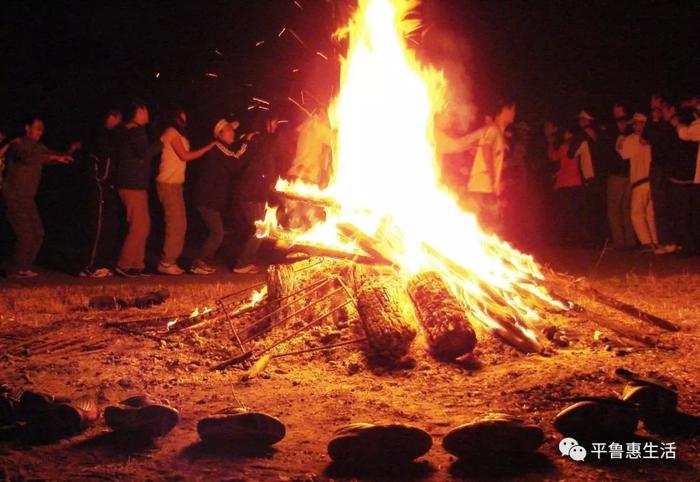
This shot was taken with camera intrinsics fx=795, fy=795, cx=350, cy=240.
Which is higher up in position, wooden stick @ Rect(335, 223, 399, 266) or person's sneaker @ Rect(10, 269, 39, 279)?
wooden stick @ Rect(335, 223, 399, 266)

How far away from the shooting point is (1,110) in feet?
48.4

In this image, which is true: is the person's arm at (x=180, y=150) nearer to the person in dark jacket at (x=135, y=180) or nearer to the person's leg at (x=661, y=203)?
the person in dark jacket at (x=135, y=180)

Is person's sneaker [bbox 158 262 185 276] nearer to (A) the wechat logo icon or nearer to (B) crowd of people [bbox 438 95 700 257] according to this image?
(B) crowd of people [bbox 438 95 700 257]

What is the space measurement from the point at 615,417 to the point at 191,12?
14.5 meters

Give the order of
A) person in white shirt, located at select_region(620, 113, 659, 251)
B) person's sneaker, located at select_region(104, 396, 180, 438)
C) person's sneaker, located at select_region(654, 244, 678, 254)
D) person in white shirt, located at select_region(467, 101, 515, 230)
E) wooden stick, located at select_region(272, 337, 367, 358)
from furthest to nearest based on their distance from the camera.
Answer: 1. person in white shirt, located at select_region(620, 113, 659, 251)
2. person's sneaker, located at select_region(654, 244, 678, 254)
3. person in white shirt, located at select_region(467, 101, 515, 230)
4. wooden stick, located at select_region(272, 337, 367, 358)
5. person's sneaker, located at select_region(104, 396, 180, 438)

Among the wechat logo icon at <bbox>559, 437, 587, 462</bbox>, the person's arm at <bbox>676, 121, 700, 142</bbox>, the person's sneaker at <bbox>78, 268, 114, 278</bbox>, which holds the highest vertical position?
the person's arm at <bbox>676, 121, 700, 142</bbox>

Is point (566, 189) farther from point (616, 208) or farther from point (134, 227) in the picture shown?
point (134, 227)

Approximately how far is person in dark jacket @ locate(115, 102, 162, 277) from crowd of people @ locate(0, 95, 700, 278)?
1 cm

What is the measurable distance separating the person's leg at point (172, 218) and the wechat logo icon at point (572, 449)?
7698mm

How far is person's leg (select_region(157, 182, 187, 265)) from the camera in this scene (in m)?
10.9

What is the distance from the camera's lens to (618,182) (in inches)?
500

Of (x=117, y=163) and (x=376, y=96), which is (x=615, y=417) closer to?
(x=376, y=96)

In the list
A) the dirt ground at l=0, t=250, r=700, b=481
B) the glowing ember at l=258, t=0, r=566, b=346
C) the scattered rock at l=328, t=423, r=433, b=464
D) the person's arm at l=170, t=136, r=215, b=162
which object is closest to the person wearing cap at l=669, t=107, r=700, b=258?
the dirt ground at l=0, t=250, r=700, b=481

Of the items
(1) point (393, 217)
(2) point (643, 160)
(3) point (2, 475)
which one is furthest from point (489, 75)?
(3) point (2, 475)
